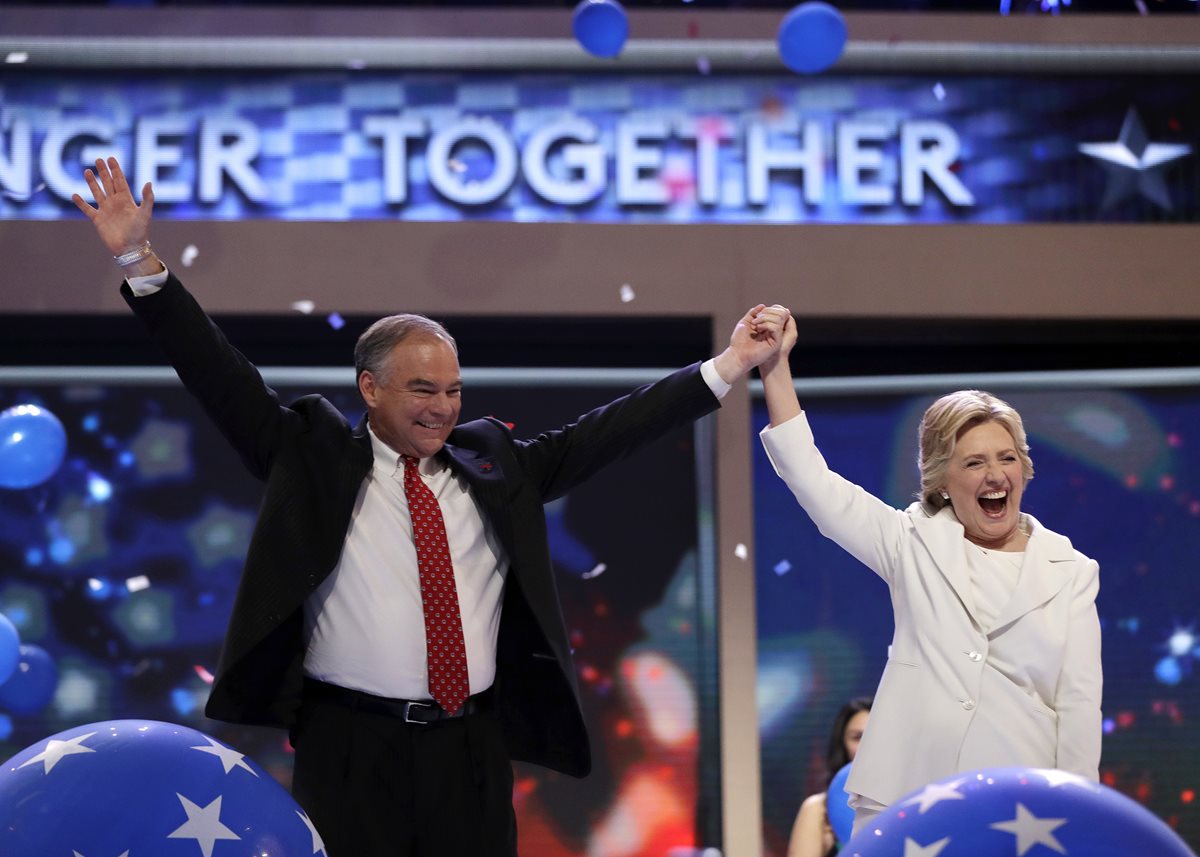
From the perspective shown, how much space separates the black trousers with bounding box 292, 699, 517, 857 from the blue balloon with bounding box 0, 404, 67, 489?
2.12 meters

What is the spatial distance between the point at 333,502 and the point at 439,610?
263 mm

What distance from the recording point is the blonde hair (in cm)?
259

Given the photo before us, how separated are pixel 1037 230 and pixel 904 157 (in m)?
0.51

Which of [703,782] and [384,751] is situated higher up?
[384,751]

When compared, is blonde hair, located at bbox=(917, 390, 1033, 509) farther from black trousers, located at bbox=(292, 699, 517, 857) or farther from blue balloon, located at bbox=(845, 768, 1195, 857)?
black trousers, located at bbox=(292, 699, 517, 857)

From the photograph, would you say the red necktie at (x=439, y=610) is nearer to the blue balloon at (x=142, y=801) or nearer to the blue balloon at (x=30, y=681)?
the blue balloon at (x=142, y=801)

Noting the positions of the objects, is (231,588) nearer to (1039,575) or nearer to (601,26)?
(601,26)

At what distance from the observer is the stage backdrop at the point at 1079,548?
509cm

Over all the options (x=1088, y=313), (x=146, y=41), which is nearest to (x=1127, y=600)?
(x=1088, y=313)

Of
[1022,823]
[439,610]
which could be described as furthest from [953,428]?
[439,610]

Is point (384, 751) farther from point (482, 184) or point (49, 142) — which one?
point (49, 142)

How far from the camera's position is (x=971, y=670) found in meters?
2.46

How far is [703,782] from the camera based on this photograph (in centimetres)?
509

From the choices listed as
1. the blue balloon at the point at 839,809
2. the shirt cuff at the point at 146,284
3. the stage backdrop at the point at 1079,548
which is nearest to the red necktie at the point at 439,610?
the shirt cuff at the point at 146,284
